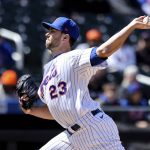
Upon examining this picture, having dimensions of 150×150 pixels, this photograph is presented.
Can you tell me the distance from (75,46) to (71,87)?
6070 mm

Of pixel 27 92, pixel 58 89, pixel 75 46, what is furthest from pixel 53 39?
pixel 75 46

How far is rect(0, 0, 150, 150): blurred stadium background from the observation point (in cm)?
750

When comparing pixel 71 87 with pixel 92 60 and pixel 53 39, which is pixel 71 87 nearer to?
pixel 92 60

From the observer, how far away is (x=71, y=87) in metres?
4.73

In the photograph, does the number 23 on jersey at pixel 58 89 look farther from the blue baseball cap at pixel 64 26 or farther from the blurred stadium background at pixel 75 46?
the blurred stadium background at pixel 75 46

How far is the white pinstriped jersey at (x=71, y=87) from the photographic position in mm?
4703

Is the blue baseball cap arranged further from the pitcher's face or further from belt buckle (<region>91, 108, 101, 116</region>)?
belt buckle (<region>91, 108, 101, 116</region>)

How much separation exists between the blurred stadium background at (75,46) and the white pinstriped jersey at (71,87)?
274 cm

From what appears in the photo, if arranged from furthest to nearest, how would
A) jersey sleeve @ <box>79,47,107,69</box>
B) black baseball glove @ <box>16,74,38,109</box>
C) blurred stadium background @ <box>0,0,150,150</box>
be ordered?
blurred stadium background @ <box>0,0,150,150</box>
black baseball glove @ <box>16,74,38,109</box>
jersey sleeve @ <box>79,47,107,69</box>

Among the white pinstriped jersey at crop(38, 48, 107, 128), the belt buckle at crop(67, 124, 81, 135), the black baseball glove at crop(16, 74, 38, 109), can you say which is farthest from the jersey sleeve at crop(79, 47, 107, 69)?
the black baseball glove at crop(16, 74, 38, 109)

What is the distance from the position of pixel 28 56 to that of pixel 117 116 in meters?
3.73

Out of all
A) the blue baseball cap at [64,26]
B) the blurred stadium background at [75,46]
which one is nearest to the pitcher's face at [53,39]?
the blue baseball cap at [64,26]

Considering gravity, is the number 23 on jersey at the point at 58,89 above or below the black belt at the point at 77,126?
above

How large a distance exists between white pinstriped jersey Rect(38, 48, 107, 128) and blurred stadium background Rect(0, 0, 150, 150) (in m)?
2.74
